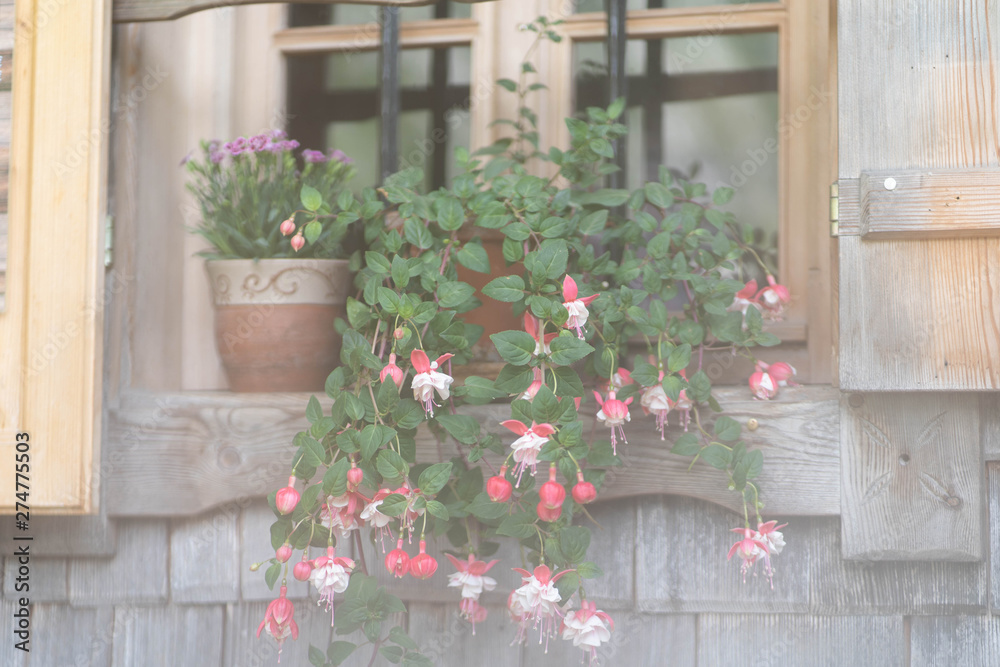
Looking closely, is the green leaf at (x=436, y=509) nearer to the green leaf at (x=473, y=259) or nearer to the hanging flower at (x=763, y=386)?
the green leaf at (x=473, y=259)

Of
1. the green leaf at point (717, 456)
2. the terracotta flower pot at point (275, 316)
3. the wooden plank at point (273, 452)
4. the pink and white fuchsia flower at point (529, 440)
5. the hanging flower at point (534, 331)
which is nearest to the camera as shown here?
the pink and white fuchsia flower at point (529, 440)

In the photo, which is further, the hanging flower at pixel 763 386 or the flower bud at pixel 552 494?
the hanging flower at pixel 763 386

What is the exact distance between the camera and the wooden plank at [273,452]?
132cm

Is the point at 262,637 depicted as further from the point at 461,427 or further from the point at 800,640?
the point at 800,640

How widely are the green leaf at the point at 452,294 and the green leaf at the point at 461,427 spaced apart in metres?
0.17

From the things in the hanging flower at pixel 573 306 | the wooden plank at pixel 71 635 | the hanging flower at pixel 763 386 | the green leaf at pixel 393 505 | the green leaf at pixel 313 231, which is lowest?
the wooden plank at pixel 71 635

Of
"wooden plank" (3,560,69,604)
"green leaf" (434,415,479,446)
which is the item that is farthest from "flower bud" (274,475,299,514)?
"wooden plank" (3,560,69,604)

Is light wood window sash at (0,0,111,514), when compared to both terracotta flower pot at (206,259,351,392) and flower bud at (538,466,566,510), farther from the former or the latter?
flower bud at (538,466,566,510)

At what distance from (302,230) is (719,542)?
929mm

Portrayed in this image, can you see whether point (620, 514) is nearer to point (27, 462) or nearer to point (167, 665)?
point (167, 665)

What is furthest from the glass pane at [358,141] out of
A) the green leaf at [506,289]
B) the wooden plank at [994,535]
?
the wooden plank at [994,535]

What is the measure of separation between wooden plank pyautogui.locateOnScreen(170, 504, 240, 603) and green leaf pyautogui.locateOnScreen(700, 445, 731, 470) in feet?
2.88

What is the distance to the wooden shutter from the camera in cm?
120

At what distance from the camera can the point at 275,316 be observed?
1.43m
